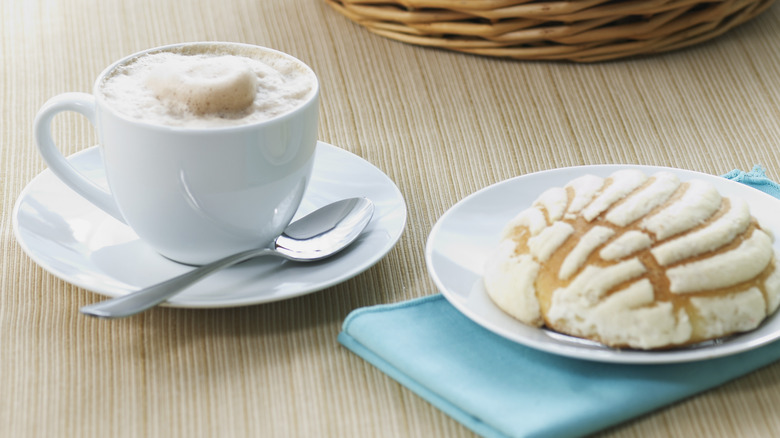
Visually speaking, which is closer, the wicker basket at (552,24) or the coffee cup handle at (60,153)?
the coffee cup handle at (60,153)

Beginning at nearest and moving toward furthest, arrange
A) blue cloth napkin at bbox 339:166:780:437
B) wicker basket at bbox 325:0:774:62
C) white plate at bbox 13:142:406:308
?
blue cloth napkin at bbox 339:166:780:437
white plate at bbox 13:142:406:308
wicker basket at bbox 325:0:774:62

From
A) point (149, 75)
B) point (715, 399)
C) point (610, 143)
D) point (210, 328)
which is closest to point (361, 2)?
point (610, 143)

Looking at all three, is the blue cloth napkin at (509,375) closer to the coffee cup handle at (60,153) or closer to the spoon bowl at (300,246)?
the spoon bowl at (300,246)

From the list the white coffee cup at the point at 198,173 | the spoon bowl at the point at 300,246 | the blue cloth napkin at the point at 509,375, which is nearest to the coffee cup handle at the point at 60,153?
the white coffee cup at the point at 198,173

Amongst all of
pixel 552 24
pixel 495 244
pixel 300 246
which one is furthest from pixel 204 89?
pixel 552 24

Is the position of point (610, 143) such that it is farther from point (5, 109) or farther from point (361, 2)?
point (5, 109)

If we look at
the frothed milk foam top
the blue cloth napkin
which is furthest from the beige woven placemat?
the frothed milk foam top

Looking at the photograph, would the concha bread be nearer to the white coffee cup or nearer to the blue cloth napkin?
the blue cloth napkin
